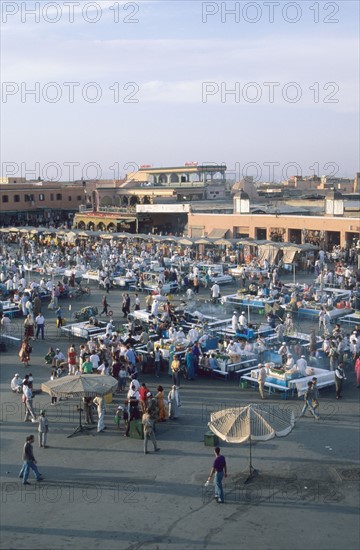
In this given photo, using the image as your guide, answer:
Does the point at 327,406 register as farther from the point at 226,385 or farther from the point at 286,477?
the point at 286,477

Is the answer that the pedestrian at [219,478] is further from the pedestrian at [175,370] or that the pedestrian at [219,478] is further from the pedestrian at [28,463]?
the pedestrian at [175,370]

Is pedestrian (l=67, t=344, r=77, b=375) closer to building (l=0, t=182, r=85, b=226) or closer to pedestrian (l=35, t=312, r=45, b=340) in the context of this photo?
pedestrian (l=35, t=312, r=45, b=340)

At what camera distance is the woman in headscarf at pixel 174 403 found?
43.8ft

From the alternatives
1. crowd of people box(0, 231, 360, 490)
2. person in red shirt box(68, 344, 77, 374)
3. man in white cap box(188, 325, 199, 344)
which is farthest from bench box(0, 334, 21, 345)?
man in white cap box(188, 325, 199, 344)

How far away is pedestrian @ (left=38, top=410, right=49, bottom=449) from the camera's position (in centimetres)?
1205

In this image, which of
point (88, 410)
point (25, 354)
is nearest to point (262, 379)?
point (88, 410)

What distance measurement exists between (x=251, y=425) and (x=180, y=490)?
145cm

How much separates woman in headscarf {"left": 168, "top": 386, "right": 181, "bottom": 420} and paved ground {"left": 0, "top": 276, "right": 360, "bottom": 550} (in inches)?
7.2

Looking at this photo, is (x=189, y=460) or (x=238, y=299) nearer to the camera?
(x=189, y=460)

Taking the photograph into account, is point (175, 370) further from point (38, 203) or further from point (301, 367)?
point (38, 203)

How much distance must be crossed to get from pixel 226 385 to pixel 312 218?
2398cm

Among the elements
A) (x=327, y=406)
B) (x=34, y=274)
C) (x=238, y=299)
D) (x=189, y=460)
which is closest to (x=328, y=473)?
(x=189, y=460)

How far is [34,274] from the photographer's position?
35.1 m

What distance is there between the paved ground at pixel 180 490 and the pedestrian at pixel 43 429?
18cm
